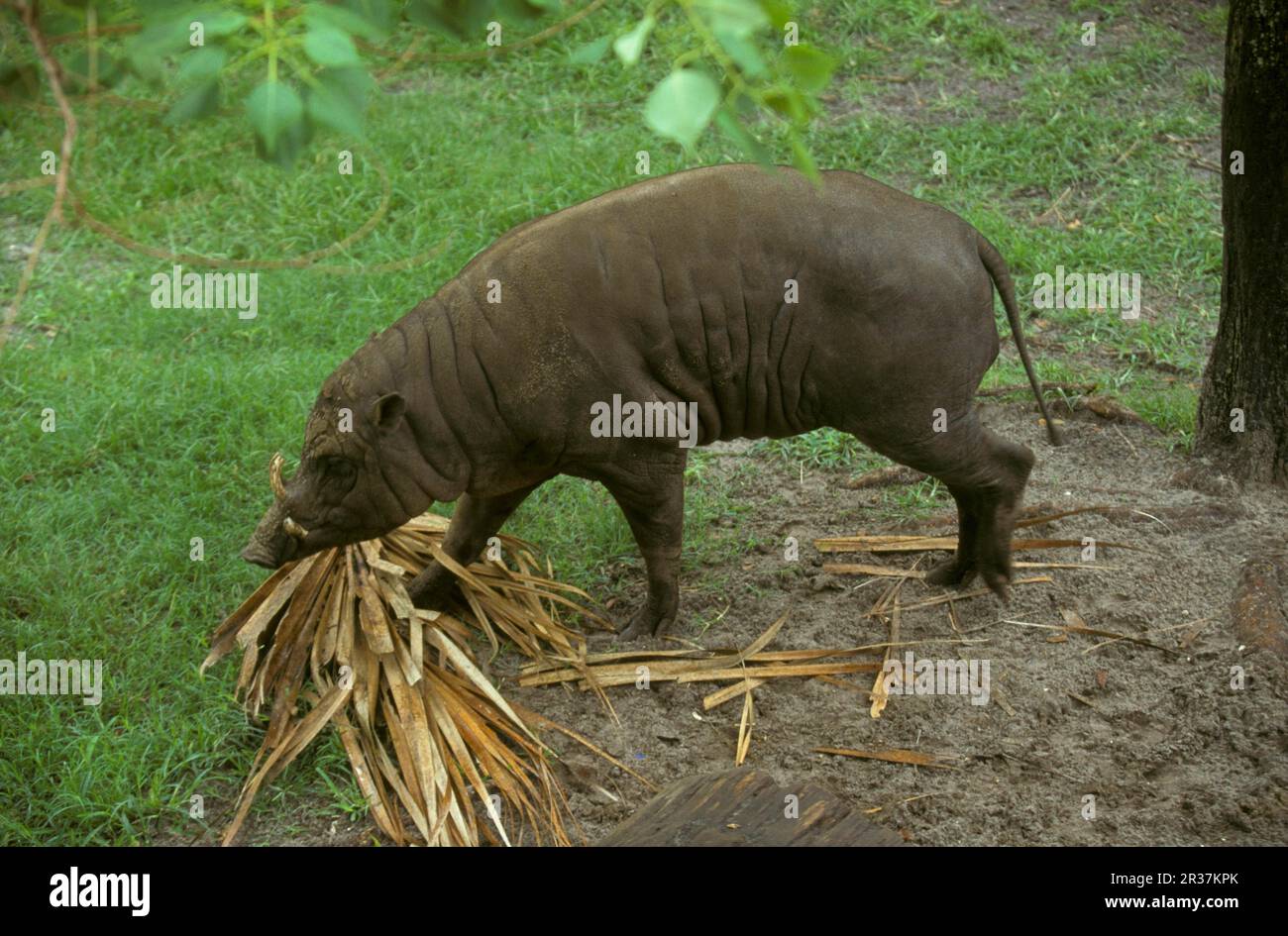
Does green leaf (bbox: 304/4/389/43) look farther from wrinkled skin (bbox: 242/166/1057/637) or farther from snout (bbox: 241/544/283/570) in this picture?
snout (bbox: 241/544/283/570)

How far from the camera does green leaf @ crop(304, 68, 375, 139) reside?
2111mm

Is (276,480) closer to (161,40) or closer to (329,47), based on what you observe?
(161,40)

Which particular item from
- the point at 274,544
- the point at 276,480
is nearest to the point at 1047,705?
the point at 274,544

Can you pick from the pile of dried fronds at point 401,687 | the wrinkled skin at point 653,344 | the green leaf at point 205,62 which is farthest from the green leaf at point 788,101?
the pile of dried fronds at point 401,687

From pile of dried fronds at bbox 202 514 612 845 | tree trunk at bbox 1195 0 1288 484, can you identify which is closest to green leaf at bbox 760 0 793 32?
pile of dried fronds at bbox 202 514 612 845

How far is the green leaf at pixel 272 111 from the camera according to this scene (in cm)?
211

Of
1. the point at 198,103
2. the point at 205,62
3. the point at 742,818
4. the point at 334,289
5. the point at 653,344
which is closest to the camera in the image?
the point at 205,62

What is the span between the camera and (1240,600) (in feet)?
17.9

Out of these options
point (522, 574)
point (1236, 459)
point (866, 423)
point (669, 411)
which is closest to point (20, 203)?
point (522, 574)

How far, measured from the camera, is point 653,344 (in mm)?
5137

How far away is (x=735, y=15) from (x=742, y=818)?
268cm
